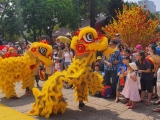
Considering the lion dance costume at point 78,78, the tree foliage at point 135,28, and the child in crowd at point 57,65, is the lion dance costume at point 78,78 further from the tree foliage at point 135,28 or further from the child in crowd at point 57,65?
the tree foliage at point 135,28

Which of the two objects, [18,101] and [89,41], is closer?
[89,41]

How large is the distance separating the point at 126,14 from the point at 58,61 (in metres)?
4.72

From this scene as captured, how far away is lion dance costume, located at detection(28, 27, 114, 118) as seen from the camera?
465 centimetres

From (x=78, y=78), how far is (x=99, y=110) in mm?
1055

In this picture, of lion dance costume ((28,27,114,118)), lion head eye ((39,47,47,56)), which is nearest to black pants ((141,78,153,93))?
lion dance costume ((28,27,114,118))

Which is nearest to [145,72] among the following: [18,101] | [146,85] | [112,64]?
[146,85]

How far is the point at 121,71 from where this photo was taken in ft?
18.6

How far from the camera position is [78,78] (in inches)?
188

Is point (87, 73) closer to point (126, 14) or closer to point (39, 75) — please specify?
point (39, 75)

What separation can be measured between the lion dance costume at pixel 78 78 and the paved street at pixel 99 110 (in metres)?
0.27

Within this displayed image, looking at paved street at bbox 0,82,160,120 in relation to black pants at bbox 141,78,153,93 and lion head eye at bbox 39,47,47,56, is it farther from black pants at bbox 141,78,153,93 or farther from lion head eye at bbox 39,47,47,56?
lion head eye at bbox 39,47,47,56

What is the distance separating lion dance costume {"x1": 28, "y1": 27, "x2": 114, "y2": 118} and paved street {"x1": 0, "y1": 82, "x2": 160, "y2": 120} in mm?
271

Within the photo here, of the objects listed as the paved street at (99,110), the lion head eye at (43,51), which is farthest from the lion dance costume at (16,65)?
the paved street at (99,110)

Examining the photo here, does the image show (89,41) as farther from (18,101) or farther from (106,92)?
(18,101)
